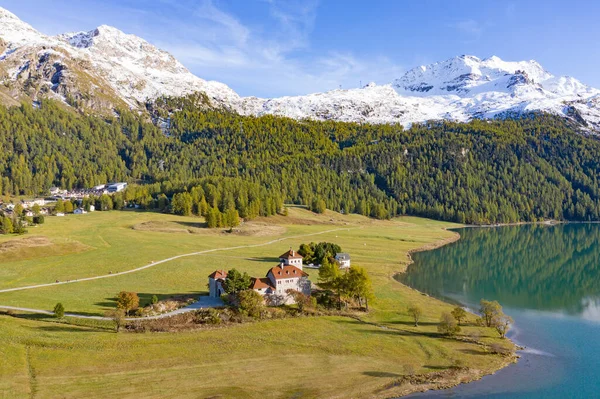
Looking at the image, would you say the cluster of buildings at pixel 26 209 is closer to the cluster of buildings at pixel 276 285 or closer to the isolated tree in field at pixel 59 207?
the isolated tree in field at pixel 59 207

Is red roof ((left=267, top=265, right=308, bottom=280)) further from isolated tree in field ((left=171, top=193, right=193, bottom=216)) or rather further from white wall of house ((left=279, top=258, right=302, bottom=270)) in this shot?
isolated tree in field ((left=171, top=193, right=193, bottom=216))

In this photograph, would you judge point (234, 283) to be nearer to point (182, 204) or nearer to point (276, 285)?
point (276, 285)

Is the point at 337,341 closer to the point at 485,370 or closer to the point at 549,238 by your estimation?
the point at 485,370

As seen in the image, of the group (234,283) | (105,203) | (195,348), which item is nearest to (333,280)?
(234,283)

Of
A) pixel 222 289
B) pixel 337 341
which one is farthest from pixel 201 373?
pixel 222 289

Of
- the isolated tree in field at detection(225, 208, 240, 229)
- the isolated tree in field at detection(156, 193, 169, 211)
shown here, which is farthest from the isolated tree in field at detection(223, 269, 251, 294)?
the isolated tree in field at detection(156, 193, 169, 211)
